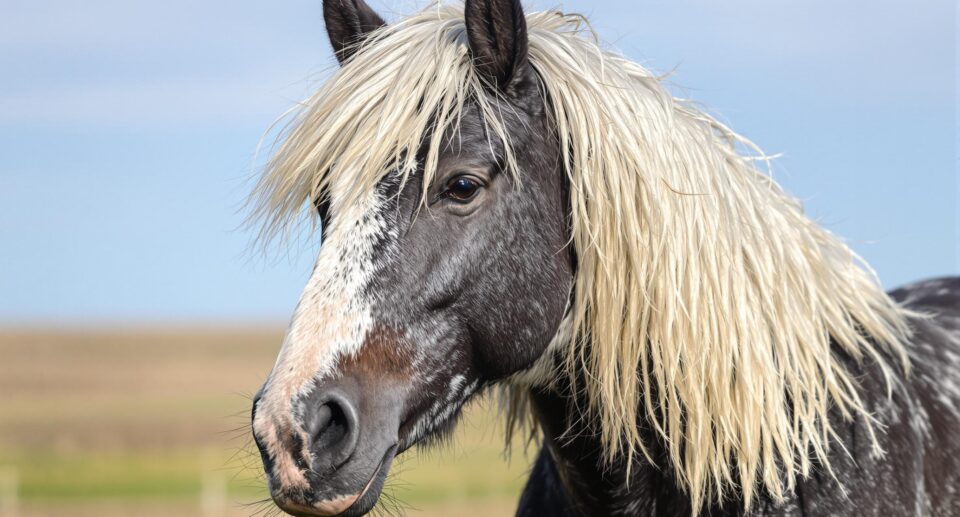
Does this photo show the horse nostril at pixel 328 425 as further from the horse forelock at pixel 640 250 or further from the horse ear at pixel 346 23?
the horse ear at pixel 346 23

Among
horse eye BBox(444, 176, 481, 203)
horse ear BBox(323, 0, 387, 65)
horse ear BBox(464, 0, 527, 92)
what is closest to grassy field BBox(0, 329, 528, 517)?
horse eye BBox(444, 176, 481, 203)

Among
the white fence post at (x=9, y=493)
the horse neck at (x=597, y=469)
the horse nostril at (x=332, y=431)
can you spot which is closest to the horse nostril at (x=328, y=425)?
the horse nostril at (x=332, y=431)

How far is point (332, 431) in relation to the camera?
2.57 m

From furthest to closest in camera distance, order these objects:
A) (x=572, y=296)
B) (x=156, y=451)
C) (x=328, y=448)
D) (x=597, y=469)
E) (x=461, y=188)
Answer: (x=156, y=451) → (x=597, y=469) → (x=572, y=296) → (x=461, y=188) → (x=328, y=448)

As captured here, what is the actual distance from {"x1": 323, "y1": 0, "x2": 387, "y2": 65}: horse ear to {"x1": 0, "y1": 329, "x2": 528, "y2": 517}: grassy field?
135 centimetres

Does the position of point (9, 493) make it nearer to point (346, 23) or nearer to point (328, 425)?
point (346, 23)

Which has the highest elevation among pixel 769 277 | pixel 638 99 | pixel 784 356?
pixel 638 99

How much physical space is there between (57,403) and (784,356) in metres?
57.2

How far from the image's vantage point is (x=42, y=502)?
22.7 metres

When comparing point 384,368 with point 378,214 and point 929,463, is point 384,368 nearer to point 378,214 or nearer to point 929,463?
point 378,214

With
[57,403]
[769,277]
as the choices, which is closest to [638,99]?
[769,277]

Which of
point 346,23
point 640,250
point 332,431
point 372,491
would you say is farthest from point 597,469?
point 346,23

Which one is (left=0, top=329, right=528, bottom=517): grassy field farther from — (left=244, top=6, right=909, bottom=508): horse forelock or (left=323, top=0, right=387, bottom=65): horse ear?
(left=323, top=0, right=387, bottom=65): horse ear

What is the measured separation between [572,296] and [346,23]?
138cm
